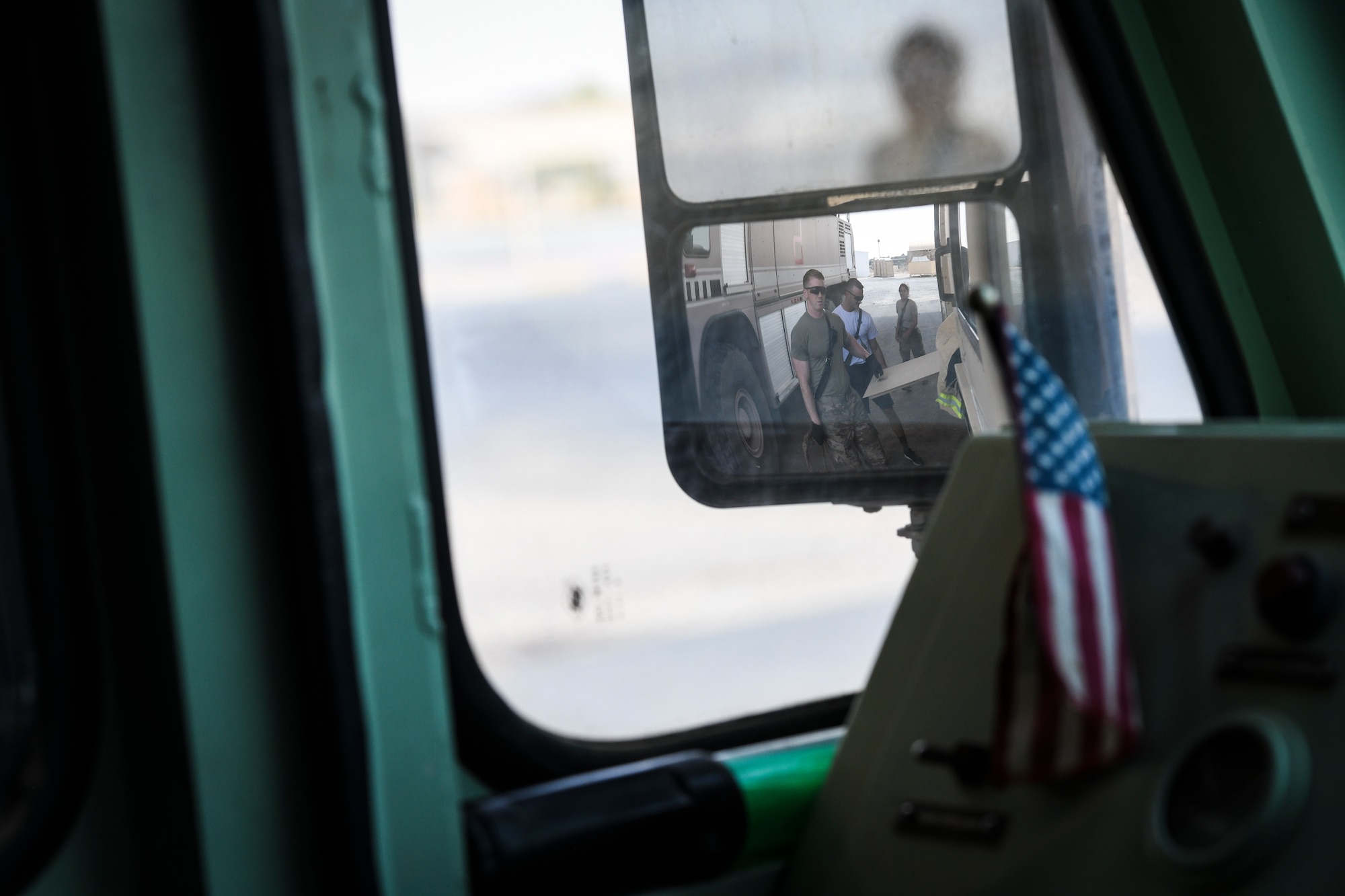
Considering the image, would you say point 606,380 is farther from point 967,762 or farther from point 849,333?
point 967,762

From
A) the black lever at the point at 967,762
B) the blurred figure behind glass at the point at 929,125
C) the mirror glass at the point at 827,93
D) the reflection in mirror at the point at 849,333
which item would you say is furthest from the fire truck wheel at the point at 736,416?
the black lever at the point at 967,762

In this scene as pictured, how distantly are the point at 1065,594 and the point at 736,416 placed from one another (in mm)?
636

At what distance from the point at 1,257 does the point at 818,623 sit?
113 centimetres

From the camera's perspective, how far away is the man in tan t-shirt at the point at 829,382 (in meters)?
1.70

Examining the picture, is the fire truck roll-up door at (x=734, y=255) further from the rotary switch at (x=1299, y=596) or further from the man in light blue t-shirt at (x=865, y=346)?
the rotary switch at (x=1299, y=596)

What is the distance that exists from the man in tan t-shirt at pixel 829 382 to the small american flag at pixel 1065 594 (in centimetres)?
53

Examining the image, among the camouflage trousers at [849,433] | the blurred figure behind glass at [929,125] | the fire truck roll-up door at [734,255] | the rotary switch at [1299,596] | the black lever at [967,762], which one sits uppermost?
the blurred figure behind glass at [929,125]

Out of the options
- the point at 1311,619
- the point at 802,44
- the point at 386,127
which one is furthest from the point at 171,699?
the point at 802,44

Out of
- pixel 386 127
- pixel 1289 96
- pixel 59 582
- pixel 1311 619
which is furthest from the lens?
pixel 1289 96

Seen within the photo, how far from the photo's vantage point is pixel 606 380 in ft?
5.13

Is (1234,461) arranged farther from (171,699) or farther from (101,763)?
(101,763)

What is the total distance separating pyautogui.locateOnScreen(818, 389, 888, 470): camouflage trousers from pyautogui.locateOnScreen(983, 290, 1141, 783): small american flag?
0.52 meters

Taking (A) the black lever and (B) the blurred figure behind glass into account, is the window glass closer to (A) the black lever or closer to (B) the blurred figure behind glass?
(B) the blurred figure behind glass

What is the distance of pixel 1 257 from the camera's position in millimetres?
1130
